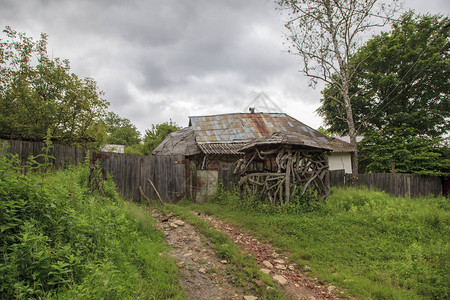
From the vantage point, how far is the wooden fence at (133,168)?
8930mm

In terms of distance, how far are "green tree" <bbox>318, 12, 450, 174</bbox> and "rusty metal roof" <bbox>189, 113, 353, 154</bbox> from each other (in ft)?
8.96

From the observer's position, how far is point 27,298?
2340mm

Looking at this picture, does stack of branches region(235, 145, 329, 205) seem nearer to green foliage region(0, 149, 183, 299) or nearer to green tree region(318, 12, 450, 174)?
green foliage region(0, 149, 183, 299)

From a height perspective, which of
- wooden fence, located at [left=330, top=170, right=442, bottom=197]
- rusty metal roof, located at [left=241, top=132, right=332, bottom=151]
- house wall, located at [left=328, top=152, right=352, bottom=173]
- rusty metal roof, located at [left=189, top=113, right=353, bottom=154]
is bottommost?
wooden fence, located at [left=330, top=170, right=442, bottom=197]

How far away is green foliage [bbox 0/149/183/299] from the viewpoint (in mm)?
2477

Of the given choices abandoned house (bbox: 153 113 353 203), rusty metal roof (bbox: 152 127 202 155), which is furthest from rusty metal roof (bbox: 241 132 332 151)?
rusty metal roof (bbox: 152 127 202 155)

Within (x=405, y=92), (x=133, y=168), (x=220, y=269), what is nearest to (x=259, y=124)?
(x=133, y=168)

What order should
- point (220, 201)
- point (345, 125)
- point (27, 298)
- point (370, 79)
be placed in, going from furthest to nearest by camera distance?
1. point (345, 125)
2. point (370, 79)
3. point (220, 201)
4. point (27, 298)

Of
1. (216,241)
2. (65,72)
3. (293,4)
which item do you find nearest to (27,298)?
(216,241)

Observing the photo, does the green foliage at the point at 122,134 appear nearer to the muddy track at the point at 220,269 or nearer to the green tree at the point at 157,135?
the green tree at the point at 157,135

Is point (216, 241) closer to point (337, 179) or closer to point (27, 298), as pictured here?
point (27, 298)

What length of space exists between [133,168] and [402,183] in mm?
13170

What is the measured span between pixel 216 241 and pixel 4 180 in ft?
13.4

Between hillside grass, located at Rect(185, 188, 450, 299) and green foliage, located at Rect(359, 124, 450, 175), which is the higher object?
green foliage, located at Rect(359, 124, 450, 175)
